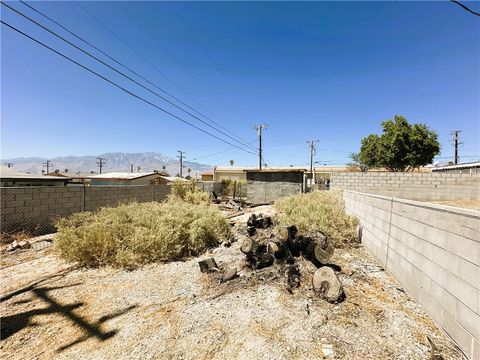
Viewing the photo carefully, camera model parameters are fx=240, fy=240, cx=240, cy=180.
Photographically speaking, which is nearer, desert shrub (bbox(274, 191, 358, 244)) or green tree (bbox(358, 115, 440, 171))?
desert shrub (bbox(274, 191, 358, 244))

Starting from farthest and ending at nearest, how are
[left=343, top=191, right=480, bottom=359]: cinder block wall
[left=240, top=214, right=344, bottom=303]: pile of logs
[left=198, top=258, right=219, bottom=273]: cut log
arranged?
[left=198, top=258, right=219, bottom=273]: cut log → [left=240, top=214, right=344, bottom=303]: pile of logs → [left=343, top=191, right=480, bottom=359]: cinder block wall

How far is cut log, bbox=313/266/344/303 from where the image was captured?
3.37 metres

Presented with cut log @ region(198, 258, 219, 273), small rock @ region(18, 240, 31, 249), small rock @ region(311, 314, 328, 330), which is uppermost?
cut log @ region(198, 258, 219, 273)

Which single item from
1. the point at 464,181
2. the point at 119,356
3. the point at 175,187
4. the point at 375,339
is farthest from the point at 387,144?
the point at 119,356

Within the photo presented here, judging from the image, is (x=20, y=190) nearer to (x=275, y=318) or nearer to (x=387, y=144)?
(x=275, y=318)

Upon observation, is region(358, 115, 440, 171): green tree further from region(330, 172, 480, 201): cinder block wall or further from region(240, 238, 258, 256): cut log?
region(240, 238, 258, 256): cut log

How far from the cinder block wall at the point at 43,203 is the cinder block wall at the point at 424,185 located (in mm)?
13016

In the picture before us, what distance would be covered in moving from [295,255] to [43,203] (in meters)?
8.37

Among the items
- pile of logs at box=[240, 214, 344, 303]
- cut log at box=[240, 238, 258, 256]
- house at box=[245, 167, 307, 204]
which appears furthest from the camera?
house at box=[245, 167, 307, 204]

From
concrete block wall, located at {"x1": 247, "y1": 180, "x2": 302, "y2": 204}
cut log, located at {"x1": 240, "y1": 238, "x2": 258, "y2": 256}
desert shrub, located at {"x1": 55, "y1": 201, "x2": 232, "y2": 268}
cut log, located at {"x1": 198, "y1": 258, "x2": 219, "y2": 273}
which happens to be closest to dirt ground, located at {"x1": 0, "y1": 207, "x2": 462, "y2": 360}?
cut log, located at {"x1": 198, "y1": 258, "x2": 219, "y2": 273}

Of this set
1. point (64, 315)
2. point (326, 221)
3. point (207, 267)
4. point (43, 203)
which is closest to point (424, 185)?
point (326, 221)

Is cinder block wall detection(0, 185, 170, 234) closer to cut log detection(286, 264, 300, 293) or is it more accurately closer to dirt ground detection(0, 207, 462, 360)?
dirt ground detection(0, 207, 462, 360)

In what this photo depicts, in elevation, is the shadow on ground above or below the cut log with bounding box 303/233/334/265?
below

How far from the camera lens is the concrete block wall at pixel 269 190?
54.1 ft
